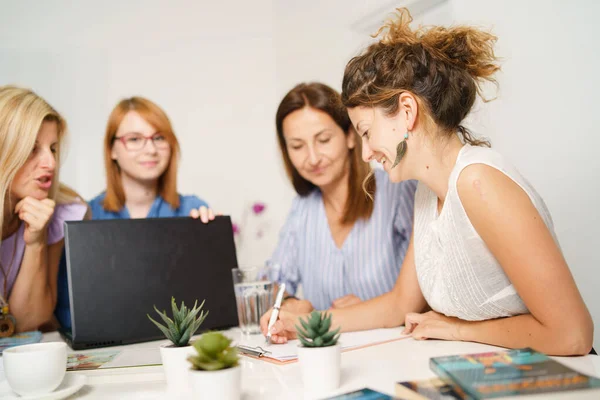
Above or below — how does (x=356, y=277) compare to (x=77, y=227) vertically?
below

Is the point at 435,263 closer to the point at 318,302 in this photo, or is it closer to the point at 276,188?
the point at 318,302

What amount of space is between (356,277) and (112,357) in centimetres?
87

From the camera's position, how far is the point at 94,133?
2699mm

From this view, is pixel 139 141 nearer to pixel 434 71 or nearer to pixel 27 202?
pixel 27 202

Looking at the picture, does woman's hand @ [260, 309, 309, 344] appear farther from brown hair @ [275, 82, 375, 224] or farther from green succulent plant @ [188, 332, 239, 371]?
brown hair @ [275, 82, 375, 224]

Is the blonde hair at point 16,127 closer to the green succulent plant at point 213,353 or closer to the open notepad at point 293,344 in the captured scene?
the open notepad at point 293,344

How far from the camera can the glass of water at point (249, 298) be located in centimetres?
128

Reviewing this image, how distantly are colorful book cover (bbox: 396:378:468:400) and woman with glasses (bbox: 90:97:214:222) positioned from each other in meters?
1.60

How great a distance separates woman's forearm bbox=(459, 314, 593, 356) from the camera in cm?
89

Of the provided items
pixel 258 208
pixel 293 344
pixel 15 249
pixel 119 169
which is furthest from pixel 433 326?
pixel 258 208

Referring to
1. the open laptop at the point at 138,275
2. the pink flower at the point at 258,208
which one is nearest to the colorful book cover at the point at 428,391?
the open laptop at the point at 138,275

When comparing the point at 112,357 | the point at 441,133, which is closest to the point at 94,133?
the point at 112,357

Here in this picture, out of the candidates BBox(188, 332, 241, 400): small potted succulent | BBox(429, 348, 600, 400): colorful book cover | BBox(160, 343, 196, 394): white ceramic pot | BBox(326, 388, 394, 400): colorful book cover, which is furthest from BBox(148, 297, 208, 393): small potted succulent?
BBox(429, 348, 600, 400): colorful book cover

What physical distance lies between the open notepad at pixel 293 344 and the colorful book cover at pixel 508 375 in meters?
0.35
